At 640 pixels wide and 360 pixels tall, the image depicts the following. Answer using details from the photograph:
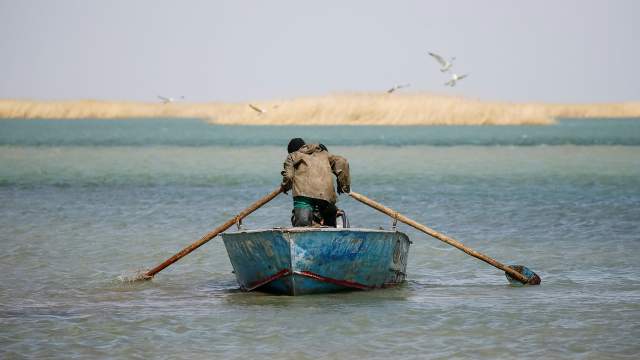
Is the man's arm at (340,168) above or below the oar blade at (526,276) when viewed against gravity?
above

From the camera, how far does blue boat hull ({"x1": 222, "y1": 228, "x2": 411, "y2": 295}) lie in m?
16.5

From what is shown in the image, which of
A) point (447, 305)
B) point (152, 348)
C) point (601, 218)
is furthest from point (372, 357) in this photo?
point (601, 218)

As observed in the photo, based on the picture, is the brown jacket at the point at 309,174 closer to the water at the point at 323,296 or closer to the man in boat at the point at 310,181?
the man in boat at the point at 310,181

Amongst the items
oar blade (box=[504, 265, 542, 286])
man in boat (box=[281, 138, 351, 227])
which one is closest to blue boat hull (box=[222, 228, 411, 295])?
man in boat (box=[281, 138, 351, 227])

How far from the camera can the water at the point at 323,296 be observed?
1472 centimetres

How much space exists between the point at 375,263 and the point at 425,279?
8.14ft

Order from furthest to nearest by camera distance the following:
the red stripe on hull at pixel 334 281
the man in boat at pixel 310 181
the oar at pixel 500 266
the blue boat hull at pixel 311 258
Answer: the oar at pixel 500 266 → the man in boat at pixel 310 181 → the red stripe on hull at pixel 334 281 → the blue boat hull at pixel 311 258

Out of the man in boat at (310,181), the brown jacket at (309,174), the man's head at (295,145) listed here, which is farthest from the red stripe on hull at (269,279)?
the man's head at (295,145)

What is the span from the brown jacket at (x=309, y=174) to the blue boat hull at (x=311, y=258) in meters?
0.67

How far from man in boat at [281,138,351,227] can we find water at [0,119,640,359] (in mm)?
1062

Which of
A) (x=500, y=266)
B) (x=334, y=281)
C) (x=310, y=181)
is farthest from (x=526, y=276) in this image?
(x=310, y=181)

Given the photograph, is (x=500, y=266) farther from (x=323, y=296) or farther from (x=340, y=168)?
(x=340, y=168)

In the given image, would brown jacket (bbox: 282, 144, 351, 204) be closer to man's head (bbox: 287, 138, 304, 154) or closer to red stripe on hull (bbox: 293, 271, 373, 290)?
man's head (bbox: 287, 138, 304, 154)

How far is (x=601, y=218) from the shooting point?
2919 centimetres
